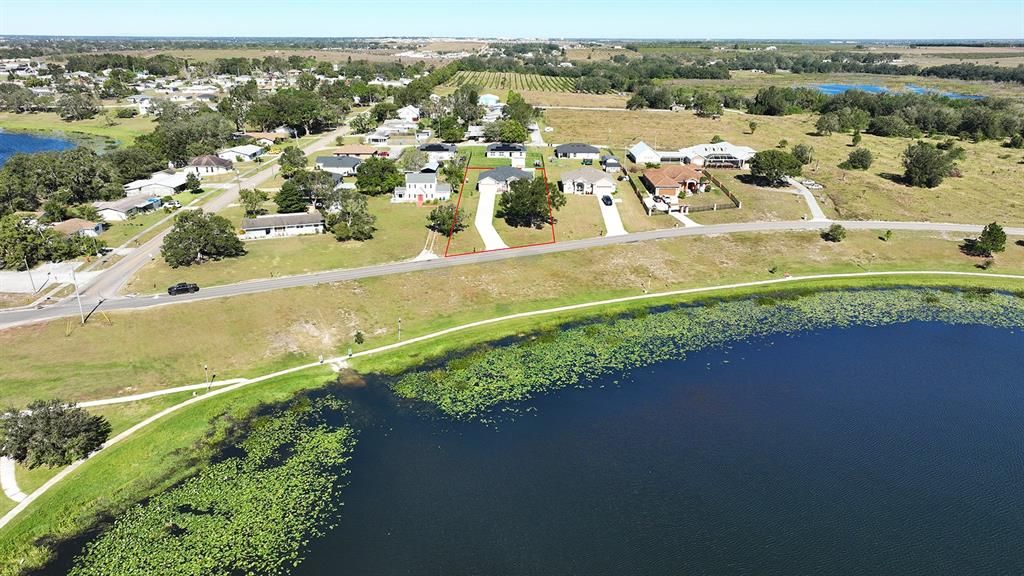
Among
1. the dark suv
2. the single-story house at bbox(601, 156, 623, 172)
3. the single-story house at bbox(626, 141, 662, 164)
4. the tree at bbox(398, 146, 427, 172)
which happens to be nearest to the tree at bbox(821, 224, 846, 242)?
the single-story house at bbox(601, 156, 623, 172)

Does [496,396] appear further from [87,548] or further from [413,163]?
[413,163]

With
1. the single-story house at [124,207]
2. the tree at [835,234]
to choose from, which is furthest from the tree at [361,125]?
the tree at [835,234]

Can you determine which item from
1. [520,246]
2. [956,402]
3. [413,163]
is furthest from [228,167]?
[956,402]

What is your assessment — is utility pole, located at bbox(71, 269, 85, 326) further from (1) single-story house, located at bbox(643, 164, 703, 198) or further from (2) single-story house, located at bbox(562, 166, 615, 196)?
(1) single-story house, located at bbox(643, 164, 703, 198)

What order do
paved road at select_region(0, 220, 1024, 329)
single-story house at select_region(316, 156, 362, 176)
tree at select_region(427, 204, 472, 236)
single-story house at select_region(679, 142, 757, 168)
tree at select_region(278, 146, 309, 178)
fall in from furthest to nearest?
single-story house at select_region(679, 142, 757, 168), single-story house at select_region(316, 156, 362, 176), tree at select_region(278, 146, 309, 178), tree at select_region(427, 204, 472, 236), paved road at select_region(0, 220, 1024, 329)

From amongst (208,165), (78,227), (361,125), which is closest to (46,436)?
(78,227)

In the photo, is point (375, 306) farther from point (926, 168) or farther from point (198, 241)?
point (926, 168)

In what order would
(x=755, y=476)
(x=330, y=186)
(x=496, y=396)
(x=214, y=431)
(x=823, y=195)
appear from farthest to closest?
(x=823, y=195)
(x=330, y=186)
(x=496, y=396)
(x=214, y=431)
(x=755, y=476)
